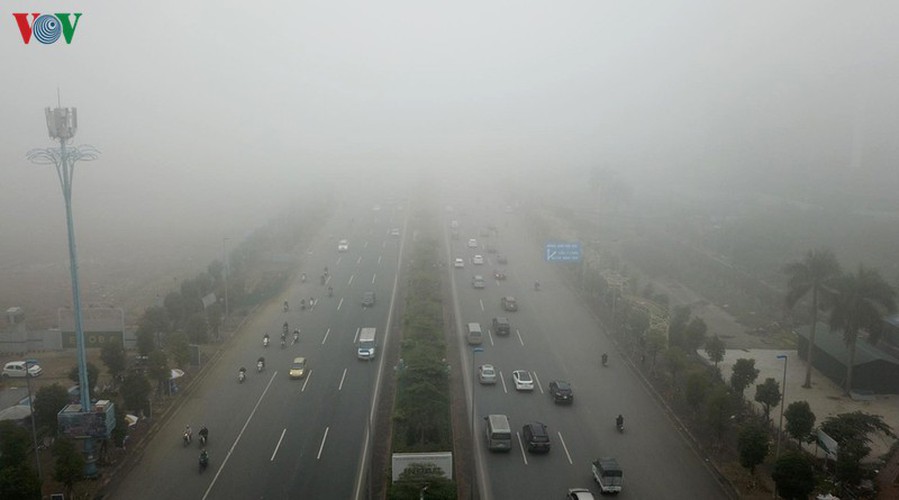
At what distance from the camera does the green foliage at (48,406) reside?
20.9 m

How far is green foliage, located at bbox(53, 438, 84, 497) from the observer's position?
56.7 ft

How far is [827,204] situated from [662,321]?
49.5 metres

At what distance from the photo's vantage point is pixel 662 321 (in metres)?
30.9

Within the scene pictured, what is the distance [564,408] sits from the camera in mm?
23938

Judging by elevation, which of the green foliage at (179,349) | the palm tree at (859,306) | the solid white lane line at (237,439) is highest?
the palm tree at (859,306)

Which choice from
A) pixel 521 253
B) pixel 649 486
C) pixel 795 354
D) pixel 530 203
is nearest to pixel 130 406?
pixel 649 486

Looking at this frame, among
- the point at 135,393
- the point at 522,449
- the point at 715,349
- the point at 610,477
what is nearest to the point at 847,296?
the point at 715,349

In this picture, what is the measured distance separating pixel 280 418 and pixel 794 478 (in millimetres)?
15498

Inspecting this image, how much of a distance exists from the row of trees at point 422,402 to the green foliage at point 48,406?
10.3m

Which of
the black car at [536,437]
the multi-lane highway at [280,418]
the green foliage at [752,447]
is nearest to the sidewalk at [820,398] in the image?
the green foliage at [752,447]

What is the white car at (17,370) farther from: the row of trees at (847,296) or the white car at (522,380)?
the row of trees at (847,296)

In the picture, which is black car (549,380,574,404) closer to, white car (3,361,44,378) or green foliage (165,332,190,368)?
green foliage (165,332,190,368)

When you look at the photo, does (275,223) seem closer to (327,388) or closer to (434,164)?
(327,388)

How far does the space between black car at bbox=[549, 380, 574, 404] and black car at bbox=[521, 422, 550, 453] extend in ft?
10.5
